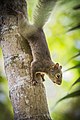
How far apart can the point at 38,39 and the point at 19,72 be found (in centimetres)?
18

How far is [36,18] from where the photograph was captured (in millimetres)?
1015

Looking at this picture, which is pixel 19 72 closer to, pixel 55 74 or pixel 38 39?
pixel 38 39

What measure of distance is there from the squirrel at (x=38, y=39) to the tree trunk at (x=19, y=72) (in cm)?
2

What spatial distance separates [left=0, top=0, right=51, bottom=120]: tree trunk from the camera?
1.01 m

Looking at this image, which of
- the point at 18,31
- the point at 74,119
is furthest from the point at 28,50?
the point at 74,119

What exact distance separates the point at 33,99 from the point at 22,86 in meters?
0.06

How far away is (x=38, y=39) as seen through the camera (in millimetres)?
1178

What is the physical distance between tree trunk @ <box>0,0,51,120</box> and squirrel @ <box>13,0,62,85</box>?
24 millimetres

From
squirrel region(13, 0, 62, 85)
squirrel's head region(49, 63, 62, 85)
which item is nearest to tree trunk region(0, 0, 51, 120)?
squirrel region(13, 0, 62, 85)

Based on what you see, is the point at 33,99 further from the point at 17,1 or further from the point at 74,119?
the point at 74,119

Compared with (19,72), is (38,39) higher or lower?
higher

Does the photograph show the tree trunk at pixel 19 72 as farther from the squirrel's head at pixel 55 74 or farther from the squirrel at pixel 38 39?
the squirrel's head at pixel 55 74

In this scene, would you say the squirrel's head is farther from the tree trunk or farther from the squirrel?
the tree trunk

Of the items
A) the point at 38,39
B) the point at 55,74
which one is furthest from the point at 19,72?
the point at 55,74
